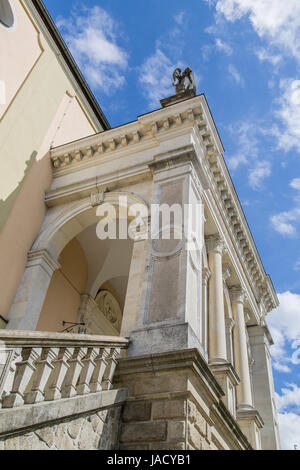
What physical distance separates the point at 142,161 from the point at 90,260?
3904 mm

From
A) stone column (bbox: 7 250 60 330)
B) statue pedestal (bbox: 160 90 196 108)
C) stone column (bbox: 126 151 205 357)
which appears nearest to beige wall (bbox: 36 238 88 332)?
stone column (bbox: 7 250 60 330)

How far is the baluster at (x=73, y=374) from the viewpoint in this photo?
14.5 ft

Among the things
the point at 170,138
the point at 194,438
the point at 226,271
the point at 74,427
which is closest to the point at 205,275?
the point at 226,271

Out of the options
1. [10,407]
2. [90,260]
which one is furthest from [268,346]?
[10,407]

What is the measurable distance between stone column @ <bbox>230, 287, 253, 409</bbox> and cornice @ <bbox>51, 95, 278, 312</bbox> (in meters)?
1.27

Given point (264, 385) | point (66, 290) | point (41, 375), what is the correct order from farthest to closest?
1. point (264, 385)
2. point (66, 290)
3. point (41, 375)

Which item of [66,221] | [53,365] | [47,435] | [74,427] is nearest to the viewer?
[47,435]

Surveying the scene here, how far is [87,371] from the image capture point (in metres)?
4.80

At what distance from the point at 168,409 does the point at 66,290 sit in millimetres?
6754

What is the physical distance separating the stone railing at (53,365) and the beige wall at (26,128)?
344cm

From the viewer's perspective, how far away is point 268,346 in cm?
1305

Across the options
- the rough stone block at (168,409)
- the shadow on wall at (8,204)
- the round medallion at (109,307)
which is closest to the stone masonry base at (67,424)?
the rough stone block at (168,409)

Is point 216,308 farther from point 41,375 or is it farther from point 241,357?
point 41,375

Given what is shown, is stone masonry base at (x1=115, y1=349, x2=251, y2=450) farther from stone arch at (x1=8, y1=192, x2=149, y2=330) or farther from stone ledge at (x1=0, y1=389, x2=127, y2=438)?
stone arch at (x1=8, y1=192, x2=149, y2=330)
